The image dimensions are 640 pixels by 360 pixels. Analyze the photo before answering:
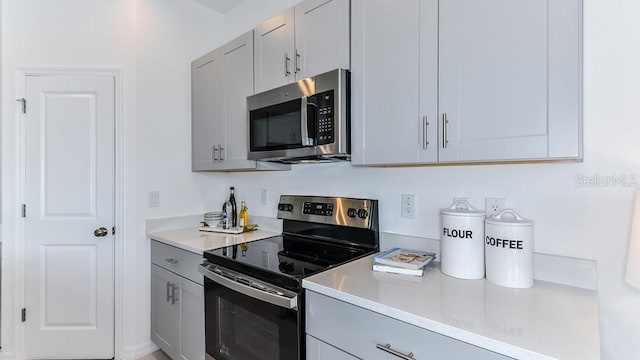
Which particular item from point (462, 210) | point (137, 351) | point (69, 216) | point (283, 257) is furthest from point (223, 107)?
point (137, 351)

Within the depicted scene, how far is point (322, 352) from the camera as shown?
119cm

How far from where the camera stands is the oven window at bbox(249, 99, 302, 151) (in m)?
1.67

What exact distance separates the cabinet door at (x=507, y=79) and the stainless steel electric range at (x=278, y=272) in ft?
2.28

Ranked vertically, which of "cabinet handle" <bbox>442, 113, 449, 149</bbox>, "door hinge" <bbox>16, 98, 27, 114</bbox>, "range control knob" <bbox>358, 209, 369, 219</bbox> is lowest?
"range control knob" <bbox>358, 209, 369, 219</bbox>

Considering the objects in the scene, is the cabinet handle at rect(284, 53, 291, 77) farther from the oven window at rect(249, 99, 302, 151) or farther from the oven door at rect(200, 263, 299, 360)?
the oven door at rect(200, 263, 299, 360)

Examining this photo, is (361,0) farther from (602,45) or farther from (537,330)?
(537,330)

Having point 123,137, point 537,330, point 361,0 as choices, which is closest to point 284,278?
point 537,330

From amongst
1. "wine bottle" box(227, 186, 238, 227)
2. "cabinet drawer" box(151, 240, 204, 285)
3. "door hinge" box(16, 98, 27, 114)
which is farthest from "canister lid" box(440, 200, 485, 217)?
"door hinge" box(16, 98, 27, 114)

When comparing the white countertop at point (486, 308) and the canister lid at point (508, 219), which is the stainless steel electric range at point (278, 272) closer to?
the white countertop at point (486, 308)

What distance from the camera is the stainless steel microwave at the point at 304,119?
1480 mm

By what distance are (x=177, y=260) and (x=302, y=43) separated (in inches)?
59.2

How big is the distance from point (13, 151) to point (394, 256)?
257cm

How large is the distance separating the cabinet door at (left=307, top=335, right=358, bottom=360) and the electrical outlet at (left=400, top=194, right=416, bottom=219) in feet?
2.43

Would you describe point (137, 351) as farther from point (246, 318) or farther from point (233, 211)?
point (246, 318)
